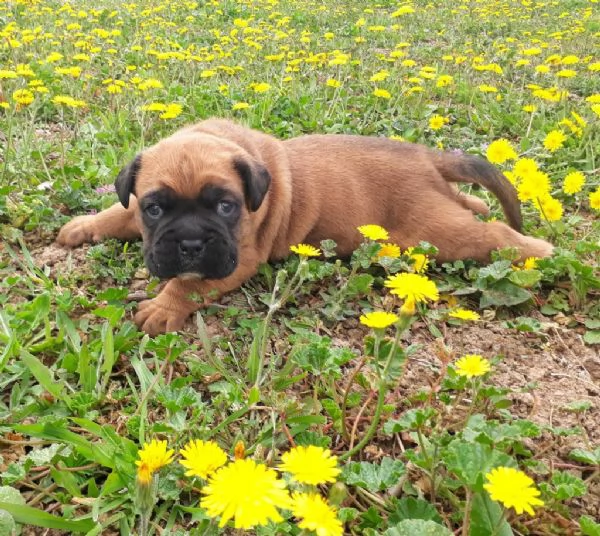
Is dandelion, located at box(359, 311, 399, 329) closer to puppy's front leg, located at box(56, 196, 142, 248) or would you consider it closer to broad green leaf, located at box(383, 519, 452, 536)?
broad green leaf, located at box(383, 519, 452, 536)

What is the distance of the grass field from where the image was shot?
1687 millimetres

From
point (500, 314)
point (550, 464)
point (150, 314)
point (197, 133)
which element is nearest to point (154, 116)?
point (197, 133)

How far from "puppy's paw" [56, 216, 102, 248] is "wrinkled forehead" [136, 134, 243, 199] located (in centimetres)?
58

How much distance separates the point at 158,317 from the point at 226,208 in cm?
65

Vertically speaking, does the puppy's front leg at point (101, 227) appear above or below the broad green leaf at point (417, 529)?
below

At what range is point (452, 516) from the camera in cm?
191

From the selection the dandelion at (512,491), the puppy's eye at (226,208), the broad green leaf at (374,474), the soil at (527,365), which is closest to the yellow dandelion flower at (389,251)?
the soil at (527,365)

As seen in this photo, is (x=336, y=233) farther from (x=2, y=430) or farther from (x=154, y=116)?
(x=154, y=116)

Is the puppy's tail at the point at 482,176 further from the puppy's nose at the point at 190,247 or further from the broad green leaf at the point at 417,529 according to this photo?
the broad green leaf at the point at 417,529

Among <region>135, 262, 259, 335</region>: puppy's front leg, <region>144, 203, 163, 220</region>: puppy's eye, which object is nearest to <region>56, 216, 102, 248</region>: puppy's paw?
<region>144, 203, 163, 220</region>: puppy's eye

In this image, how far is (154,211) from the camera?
9.81ft

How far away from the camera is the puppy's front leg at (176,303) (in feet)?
9.27

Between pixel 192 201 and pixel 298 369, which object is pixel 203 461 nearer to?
pixel 298 369

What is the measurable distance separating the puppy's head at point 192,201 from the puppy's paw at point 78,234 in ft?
1.62
